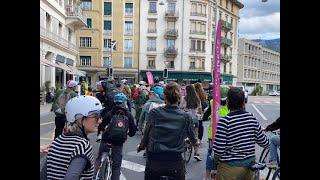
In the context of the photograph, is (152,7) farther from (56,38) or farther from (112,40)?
(56,38)

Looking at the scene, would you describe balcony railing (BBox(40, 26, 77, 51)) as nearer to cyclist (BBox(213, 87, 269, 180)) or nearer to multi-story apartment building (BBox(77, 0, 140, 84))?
multi-story apartment building (BBox(77, 0, 140, 84))

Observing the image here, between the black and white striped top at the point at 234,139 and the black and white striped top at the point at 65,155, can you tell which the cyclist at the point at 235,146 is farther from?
the black and white striped top at the point at 65,155

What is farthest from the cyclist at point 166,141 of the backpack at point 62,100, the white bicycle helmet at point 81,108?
the backpack at point 62,100

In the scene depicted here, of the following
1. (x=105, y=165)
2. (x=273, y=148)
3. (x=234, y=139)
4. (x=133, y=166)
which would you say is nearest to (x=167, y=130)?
(x=234, y=139)

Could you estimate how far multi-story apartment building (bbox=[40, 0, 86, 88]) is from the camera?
33309mm

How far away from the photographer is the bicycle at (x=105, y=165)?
666cm

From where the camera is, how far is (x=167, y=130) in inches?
187

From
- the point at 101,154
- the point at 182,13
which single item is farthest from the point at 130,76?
the point at 101,154

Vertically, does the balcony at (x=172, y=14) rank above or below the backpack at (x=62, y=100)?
above

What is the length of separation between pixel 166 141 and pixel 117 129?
1884mm

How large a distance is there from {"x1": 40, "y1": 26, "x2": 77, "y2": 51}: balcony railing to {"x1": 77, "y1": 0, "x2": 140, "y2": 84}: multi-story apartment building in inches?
865

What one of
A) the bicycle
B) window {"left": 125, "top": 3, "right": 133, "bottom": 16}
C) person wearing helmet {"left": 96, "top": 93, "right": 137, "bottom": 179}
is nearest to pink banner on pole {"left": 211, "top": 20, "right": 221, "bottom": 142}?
person wearing helmet {"left": 96, "top": 93, "right": 137, "bottom": 179}

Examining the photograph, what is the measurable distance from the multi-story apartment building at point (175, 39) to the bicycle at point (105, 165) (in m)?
63.5
